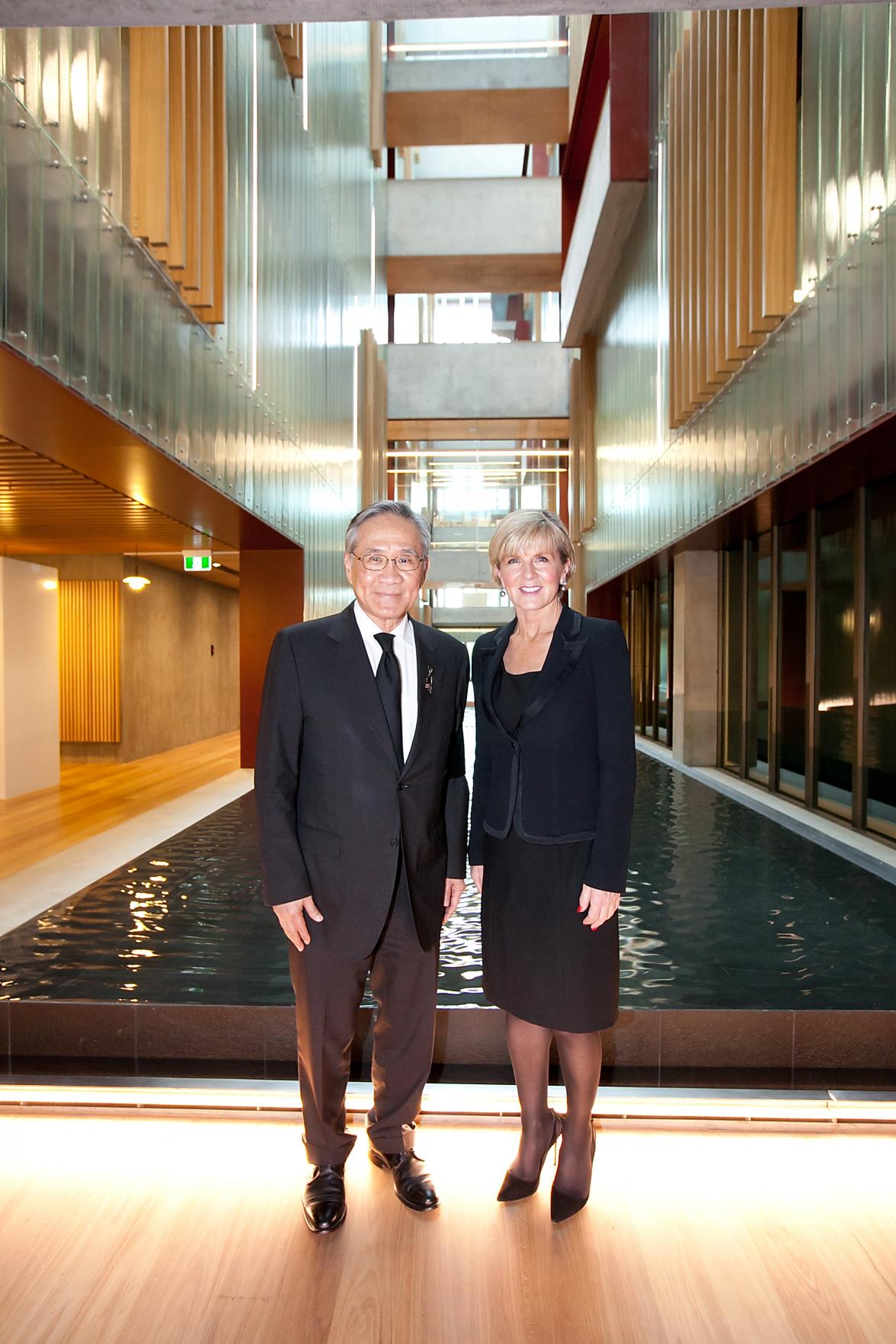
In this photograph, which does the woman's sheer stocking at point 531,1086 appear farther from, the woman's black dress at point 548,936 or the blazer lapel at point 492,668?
the blazer lapel at point 492,668

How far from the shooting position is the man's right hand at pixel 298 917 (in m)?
2.31

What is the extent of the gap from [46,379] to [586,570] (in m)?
14.4

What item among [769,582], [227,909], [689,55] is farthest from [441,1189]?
[689,55]

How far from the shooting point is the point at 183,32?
671cm

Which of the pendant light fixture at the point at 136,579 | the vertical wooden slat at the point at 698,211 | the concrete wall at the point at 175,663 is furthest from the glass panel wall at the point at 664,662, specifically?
the concrete wall at the point at 175,663

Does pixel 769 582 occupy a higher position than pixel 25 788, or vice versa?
pixel 769 582

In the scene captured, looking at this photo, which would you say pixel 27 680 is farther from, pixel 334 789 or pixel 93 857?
pixel 334 789

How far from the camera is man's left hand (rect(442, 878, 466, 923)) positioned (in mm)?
2570

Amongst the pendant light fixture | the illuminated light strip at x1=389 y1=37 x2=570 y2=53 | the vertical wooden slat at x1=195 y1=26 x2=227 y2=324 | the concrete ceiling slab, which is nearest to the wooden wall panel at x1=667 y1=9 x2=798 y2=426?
the vertical wooden slat at x1=195 y1=26 x2=227 y2=324

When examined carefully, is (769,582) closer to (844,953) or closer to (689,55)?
(689,55)

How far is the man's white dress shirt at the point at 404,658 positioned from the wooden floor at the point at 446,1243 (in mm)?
1175

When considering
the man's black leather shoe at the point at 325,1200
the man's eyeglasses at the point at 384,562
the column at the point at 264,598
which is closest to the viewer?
the man's black leather shoe at the point at 325,1200

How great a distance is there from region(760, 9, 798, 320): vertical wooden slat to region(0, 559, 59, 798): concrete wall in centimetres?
796

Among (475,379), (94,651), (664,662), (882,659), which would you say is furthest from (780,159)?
(475,379)
